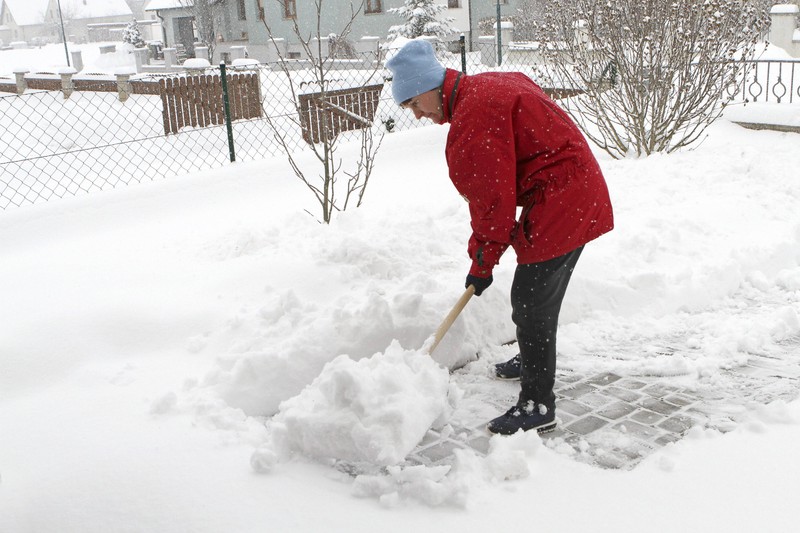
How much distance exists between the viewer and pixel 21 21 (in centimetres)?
9488

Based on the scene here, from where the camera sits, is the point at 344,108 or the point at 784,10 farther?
the point at 784,10

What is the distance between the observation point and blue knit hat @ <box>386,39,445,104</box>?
2953 mm

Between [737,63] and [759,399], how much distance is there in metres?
6.13

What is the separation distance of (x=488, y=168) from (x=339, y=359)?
1.02m

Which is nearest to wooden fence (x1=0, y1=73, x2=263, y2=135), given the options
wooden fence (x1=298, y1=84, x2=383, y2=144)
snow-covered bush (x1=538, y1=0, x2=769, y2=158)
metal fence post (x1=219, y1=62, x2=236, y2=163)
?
wooden fence (x1=298, y1=84, x2=383, y2=144)

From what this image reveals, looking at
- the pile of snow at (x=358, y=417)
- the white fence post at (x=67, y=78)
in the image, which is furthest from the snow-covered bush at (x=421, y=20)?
the pile of snow at (x=358, y=417)

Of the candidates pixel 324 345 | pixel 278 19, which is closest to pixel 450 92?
pixel 324 345

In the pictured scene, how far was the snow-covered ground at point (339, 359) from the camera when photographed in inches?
106

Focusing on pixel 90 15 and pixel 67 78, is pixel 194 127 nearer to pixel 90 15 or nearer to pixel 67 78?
pixel 67 78

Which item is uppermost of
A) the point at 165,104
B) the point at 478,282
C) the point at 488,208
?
the point at 488,208

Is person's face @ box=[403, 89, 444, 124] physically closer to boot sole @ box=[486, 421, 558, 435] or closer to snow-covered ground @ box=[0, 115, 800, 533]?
snow-covered ground @ box=[0, 115, 800, 533]

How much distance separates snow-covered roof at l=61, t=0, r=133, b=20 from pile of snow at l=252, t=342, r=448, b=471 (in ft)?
301

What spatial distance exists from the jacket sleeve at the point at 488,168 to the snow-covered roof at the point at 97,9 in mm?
91694

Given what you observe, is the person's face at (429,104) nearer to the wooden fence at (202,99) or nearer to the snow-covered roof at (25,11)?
the wooden fence at (202,99)
